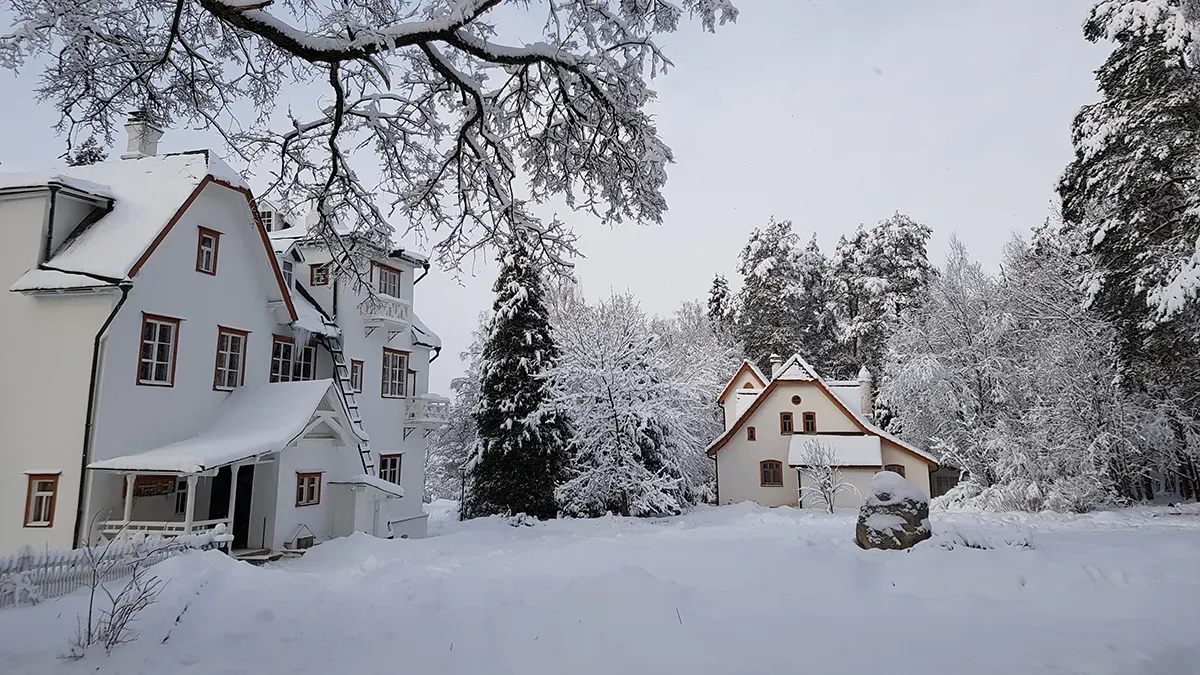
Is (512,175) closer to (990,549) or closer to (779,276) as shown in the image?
(990,549)

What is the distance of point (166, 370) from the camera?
15250mm

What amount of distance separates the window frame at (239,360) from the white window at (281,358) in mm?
1035

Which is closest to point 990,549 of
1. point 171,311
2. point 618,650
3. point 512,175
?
point 618,650

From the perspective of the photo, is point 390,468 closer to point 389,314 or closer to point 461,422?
point 389,314

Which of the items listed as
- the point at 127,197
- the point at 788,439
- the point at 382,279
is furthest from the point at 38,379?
the point at 788,439

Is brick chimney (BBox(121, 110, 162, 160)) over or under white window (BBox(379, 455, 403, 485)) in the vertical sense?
over

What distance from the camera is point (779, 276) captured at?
49812 millimetres

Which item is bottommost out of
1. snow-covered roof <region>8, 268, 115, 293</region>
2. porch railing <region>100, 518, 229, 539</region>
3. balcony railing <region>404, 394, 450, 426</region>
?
porch railing <region>100, 518, 229, 539</region>

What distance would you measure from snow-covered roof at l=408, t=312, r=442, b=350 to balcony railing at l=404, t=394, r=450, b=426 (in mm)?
2004

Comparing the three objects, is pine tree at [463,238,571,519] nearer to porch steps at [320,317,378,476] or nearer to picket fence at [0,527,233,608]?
porch steps at [320,317,378,476]

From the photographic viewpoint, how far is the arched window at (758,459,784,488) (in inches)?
1298

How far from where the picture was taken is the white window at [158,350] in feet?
48.4

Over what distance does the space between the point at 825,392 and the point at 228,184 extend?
2740 centimetres

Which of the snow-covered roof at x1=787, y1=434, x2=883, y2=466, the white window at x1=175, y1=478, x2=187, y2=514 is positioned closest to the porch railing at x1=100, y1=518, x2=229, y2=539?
the white window at x1=175, y1=478, x2=187, y2=514
